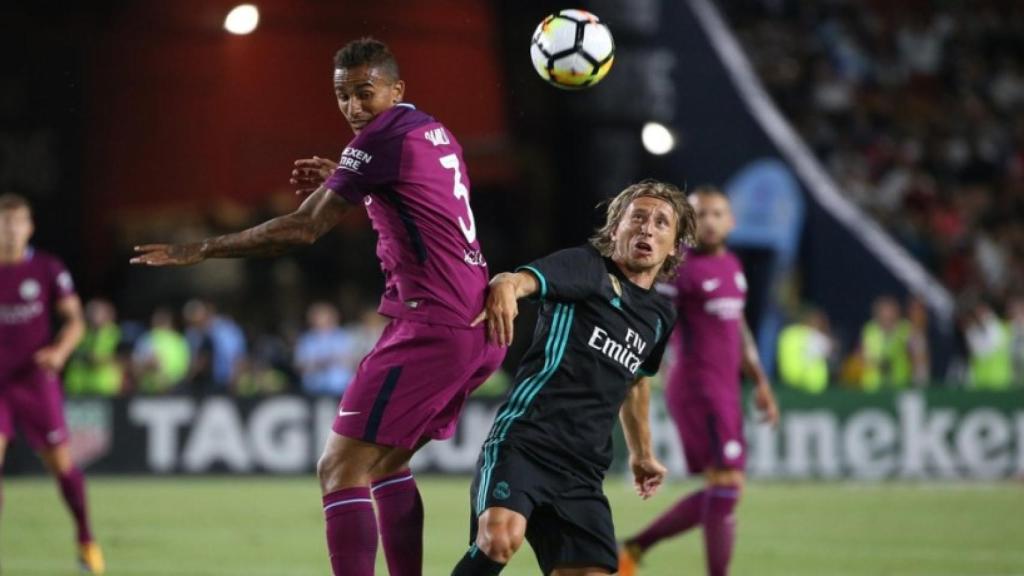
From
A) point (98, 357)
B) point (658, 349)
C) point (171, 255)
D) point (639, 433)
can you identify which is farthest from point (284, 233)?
point (98, 357)

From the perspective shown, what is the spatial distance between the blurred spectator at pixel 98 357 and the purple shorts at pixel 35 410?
347 inches

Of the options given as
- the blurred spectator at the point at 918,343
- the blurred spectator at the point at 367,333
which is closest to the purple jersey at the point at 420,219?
the blurred spectator at the point at 367,333

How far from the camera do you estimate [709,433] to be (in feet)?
30.5

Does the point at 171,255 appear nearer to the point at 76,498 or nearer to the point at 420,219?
the point at 420,219

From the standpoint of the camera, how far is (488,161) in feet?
71.1

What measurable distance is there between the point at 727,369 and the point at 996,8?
18884 millimetres

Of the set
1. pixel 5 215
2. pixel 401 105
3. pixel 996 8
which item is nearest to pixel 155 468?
pixel 5 215

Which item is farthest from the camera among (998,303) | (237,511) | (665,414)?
(998,303)

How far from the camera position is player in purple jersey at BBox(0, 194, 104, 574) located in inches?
411

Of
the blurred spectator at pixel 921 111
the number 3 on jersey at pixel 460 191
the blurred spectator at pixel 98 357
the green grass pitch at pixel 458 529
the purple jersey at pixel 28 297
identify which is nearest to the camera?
the number 3 on jersey at pixel 460 191

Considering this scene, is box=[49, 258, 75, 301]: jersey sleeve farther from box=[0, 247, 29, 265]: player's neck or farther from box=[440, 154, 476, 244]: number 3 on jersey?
box=[440, 154, 476, 244]: number 3 on jersey

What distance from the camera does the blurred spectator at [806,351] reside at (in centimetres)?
1909

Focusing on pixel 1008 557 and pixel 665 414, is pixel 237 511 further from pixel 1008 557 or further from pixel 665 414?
pixel 1008 557

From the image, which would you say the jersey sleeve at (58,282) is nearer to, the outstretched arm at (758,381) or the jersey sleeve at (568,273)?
the outstretched arm at (758,381)
